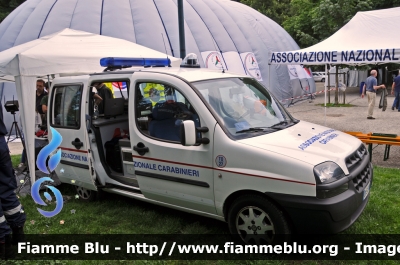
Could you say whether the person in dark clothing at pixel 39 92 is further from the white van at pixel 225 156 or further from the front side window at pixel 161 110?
the front side window at pixel 161 110

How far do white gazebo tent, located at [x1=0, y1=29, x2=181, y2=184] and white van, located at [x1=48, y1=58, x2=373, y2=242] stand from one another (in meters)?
0.80

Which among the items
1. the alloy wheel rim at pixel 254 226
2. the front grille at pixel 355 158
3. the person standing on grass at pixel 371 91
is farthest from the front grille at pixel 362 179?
the person standing on grass at pixel 371 91

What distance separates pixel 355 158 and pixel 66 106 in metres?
4.21

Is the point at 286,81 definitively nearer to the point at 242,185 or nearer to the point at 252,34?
the point at 252,34

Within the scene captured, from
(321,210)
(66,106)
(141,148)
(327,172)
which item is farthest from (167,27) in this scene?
(321,210)

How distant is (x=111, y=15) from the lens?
14625 mm

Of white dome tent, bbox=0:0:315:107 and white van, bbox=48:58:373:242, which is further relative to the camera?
white dome tent, bbox=0:0:315:107

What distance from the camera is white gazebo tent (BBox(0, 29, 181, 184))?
18.6 feet

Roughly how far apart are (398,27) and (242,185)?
34.6 ft

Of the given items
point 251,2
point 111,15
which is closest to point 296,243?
point 111,15

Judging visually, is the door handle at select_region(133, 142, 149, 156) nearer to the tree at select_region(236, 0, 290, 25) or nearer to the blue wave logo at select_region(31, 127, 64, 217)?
the blue wave logo at select_region(31, 127, 64, 217)

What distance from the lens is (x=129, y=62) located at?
5.92 meters

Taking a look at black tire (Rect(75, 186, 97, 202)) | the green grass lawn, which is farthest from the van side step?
black tire (Rect(75, 186, 97, 202))

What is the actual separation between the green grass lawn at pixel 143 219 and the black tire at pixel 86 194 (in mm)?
67
